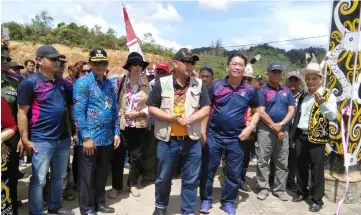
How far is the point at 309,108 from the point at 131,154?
2.66 m

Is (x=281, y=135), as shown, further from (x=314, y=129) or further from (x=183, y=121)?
(x=183, y=121)

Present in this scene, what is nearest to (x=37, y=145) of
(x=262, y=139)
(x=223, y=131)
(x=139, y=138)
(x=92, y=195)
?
(x=92, y=195)

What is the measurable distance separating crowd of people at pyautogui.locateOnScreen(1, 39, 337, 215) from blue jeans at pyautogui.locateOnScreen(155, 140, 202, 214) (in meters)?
0.01

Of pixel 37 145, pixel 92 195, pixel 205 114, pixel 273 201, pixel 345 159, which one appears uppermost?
pixel 205 114

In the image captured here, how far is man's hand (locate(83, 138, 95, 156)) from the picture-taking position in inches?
146

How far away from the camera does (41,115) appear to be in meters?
3.55

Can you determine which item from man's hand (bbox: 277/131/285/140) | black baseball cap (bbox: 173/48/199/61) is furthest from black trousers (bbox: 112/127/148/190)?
man's hand (bbox: 277/131/285/140)

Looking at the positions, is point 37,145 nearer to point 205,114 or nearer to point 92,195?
point 92,195

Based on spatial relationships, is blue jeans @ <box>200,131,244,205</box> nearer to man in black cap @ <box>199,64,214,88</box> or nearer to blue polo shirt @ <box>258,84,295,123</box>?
blue polo shirt @ <box>258,84,295,123</box>

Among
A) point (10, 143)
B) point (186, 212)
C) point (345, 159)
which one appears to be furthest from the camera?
point (345, 159)

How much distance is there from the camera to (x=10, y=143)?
3.39m

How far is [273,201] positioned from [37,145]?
3323 mm

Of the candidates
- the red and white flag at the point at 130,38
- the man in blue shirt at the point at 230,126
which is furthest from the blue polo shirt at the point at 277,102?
the red and white flag at the point at 130,38

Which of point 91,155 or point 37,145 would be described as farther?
point 91,155
